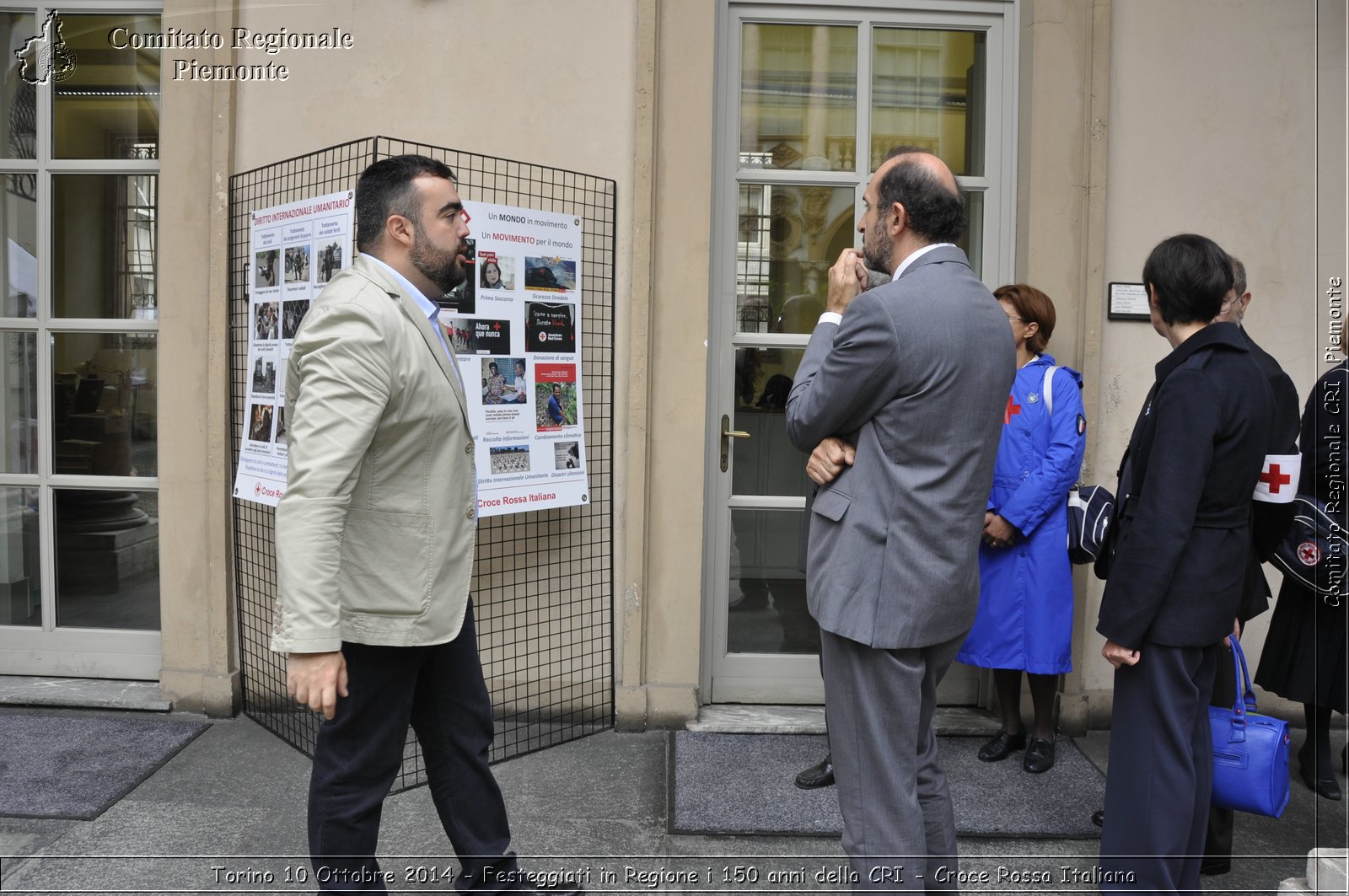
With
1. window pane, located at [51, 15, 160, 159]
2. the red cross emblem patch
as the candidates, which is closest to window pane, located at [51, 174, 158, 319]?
window pane, located at [51, 15, 160, 159]

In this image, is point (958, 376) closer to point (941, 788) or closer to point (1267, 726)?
point (941, 788)

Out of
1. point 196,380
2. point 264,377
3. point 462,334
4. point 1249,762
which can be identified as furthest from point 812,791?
point 196,380

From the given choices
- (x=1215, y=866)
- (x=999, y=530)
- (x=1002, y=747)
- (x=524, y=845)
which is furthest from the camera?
(x=1002, y=747)

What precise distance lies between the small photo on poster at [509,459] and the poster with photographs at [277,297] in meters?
0.77

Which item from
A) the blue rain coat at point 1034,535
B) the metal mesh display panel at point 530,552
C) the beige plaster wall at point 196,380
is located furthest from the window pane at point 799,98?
the beige plaster wall at point 196,380

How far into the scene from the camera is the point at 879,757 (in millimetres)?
2270

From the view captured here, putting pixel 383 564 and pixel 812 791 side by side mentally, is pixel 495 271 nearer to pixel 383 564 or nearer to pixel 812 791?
pixel 383 564

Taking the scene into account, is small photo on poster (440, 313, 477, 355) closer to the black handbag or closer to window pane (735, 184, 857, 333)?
window pane (735, 184, 857, 333)

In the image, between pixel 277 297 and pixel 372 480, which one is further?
pixel 277 297

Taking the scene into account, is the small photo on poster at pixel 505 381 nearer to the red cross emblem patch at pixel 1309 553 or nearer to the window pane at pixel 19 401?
the window pane at pixel 19 401

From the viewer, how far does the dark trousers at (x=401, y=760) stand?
2426 millimetres

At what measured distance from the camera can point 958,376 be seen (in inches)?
86.7

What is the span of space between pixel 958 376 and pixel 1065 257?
7.54 feet

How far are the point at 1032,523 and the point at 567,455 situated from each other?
5.95 feet
